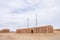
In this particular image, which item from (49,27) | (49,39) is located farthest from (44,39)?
(49,27)

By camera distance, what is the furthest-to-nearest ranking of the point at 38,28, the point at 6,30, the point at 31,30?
the point at 6,30 < the point at 31,30 < the point at 38,28

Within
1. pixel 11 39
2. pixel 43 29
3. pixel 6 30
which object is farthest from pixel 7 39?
pixel 6 30

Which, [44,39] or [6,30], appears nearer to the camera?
[44,39]

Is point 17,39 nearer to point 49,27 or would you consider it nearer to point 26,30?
point 49,27

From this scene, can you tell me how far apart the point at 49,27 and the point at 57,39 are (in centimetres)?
922

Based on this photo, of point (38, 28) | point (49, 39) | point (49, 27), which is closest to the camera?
point (49, 39)

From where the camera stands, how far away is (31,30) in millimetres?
32125

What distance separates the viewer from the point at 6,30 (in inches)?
1601

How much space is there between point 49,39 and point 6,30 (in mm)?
24460

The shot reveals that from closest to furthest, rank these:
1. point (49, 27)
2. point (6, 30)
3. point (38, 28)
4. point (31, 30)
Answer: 1. point (49, 27)
2. point (38, 28)
3. point (31, 30)
4. point (6, 30)

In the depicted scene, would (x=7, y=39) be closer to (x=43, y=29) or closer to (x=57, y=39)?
(x=57, y=39)

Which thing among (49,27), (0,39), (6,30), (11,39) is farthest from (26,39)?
(6,30)

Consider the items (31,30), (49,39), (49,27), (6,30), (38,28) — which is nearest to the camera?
(49,39)

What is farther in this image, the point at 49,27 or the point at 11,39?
the point at 49,27
